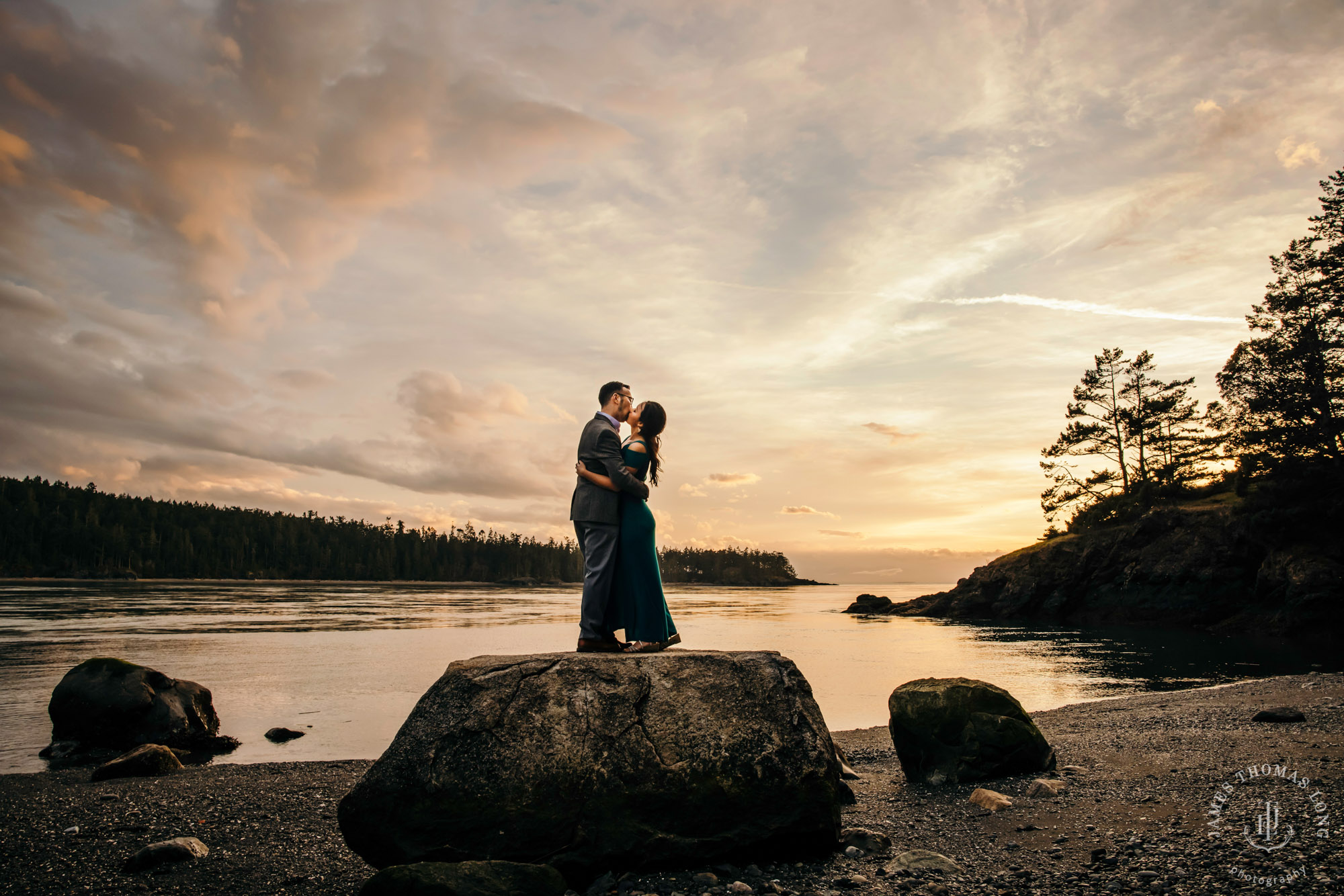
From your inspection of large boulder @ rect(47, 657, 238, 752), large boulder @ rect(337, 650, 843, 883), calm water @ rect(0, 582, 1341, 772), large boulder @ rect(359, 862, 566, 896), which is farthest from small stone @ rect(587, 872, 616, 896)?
large boulder @ rect(47, 657, 238, 752)

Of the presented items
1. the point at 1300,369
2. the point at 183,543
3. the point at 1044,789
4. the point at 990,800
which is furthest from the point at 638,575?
the point at 183,543

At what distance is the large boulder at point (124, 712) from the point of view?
1274cm

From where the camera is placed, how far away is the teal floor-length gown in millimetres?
7172

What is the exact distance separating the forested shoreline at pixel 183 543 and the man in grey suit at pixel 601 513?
158367 millimetres

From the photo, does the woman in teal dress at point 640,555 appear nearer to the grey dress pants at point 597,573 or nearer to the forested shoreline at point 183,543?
the grey dress pants at point 597,573

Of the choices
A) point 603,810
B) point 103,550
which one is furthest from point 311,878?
point 103,550

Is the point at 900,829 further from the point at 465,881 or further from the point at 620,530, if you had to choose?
the point at 465,881

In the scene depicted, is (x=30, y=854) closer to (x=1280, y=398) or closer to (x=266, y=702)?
(x=266, y=702)

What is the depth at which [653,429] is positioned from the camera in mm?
7465

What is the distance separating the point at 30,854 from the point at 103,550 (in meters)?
164

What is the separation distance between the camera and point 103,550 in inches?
5226

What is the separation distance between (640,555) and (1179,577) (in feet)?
151

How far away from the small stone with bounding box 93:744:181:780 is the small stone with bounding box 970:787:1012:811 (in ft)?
37.4

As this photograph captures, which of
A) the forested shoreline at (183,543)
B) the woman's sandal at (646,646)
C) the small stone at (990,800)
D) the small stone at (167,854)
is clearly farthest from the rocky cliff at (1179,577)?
the forested shoreline at (183,543)
